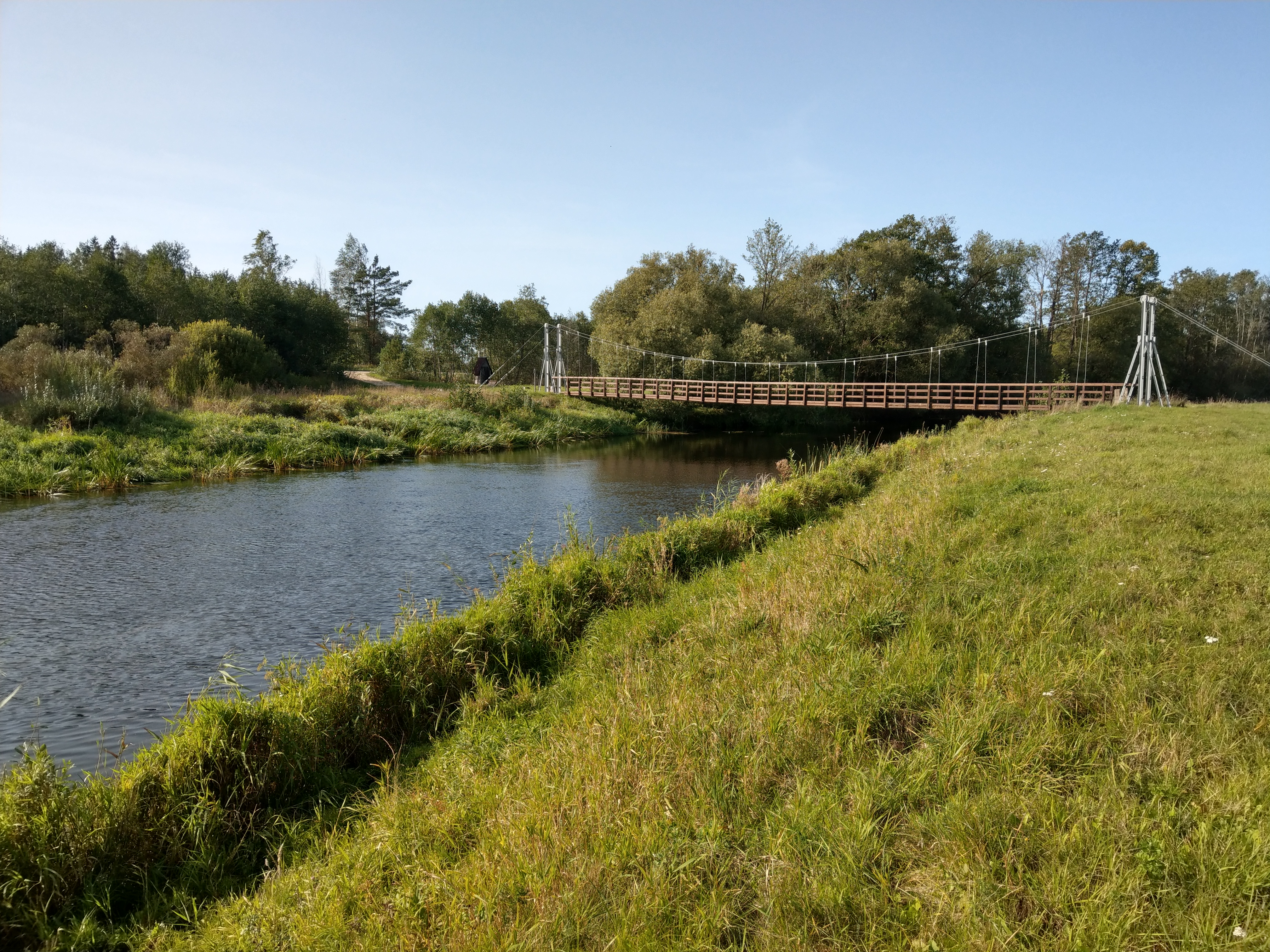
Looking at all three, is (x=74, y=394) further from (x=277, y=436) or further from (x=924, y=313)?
(x=924, y=313)

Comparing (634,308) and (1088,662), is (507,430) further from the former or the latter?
(1088,662)

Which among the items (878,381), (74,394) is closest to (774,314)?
(878,381)

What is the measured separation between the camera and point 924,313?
46.7m

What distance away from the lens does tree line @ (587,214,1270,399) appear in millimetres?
45062

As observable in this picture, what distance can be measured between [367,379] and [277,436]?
86.1 feet

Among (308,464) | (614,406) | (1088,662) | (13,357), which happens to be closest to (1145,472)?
(1088,662)

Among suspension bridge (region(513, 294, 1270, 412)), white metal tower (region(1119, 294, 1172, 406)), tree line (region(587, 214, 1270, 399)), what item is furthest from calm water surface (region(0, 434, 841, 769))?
tree line (region(587, 214, 1270, 399))

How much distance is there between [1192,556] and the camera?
612 cm

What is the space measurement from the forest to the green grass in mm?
31201

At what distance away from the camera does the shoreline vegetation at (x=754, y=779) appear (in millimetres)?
2887

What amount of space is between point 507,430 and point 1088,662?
102ft

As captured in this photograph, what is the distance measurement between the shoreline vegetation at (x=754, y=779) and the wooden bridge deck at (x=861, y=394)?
25.9 meters

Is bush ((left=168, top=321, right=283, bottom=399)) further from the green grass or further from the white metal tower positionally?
the white metal tower

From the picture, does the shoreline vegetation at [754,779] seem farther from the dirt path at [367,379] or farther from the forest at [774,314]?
the dirt path at [367,379]
